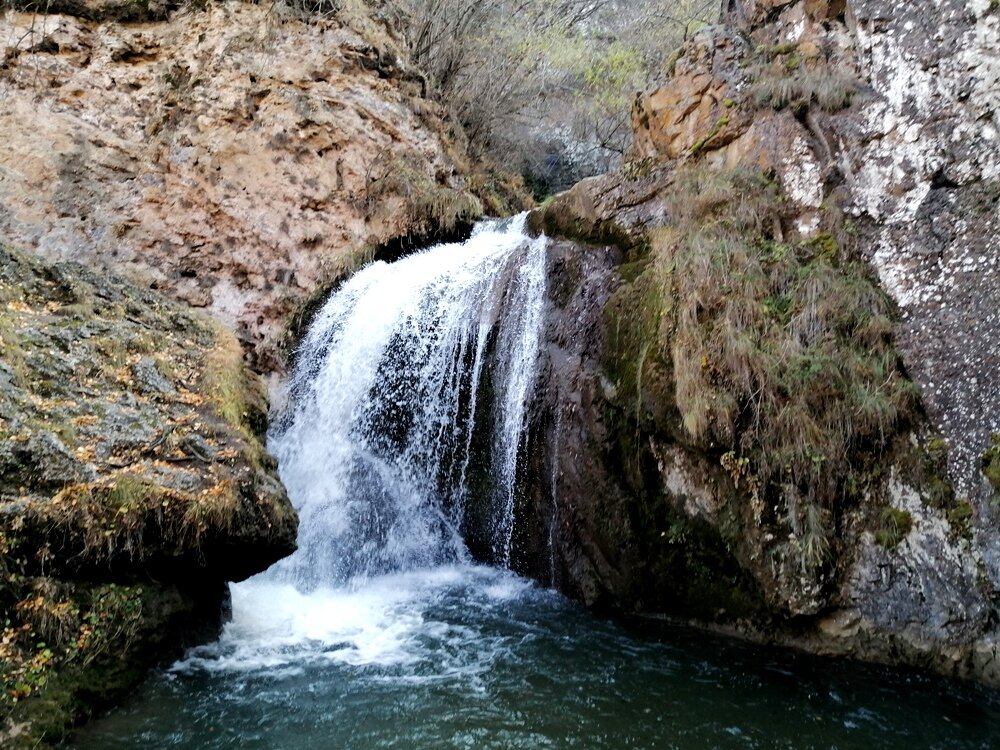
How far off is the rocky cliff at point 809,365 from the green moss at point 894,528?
2cm

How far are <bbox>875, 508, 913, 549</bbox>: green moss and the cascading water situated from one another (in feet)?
3.13

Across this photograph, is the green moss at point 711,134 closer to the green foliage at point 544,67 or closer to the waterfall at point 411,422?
the waterfall at point 411,422

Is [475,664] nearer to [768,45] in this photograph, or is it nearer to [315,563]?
[315,563]

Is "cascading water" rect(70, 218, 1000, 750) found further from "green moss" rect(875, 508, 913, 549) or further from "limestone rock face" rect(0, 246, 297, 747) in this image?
"green moss" rect(875, 508, 913, 549)

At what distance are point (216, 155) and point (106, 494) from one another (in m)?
6.50

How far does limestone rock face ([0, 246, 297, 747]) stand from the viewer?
3635 mm

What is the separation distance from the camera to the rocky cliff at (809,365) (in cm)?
492

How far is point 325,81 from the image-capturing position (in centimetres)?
1000

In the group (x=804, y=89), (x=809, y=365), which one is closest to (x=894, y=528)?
(x=809, y=365)

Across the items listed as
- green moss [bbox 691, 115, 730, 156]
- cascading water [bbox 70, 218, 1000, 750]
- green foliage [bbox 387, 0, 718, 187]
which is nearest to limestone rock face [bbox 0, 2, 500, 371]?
cascading water [bbox 70, 218, 1000, 750]

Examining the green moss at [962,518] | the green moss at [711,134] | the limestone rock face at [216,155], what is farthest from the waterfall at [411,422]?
the green moss at [962,518]

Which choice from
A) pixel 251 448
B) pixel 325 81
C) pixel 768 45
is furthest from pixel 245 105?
→ pixel 768 45

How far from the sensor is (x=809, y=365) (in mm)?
5176

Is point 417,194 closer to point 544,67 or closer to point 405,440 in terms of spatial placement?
point 405,440
